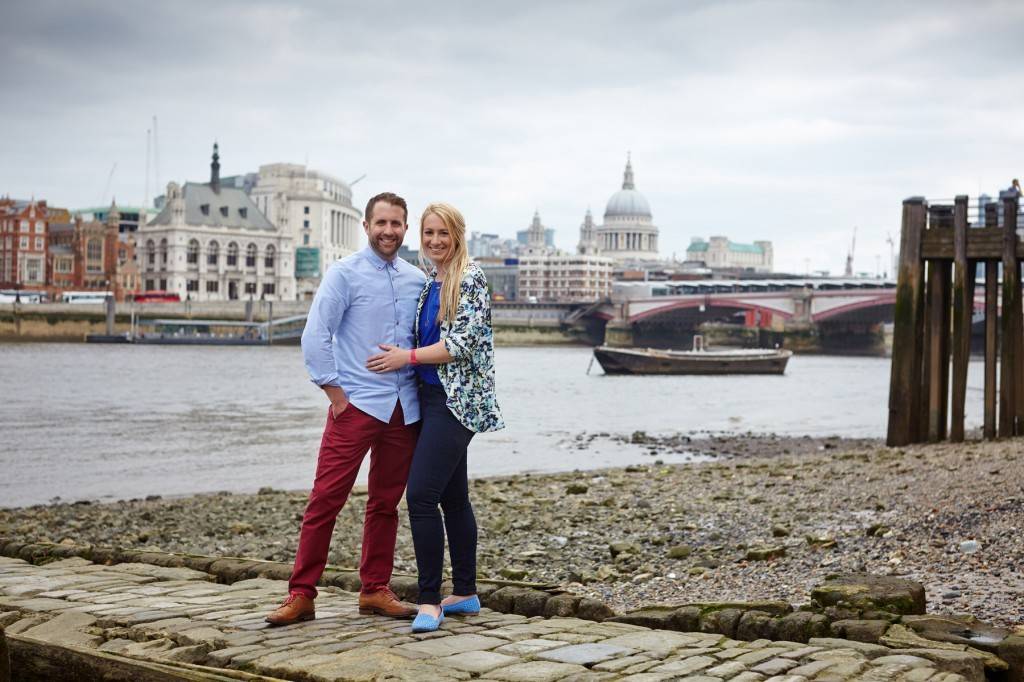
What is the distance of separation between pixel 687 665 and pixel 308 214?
172379 mm

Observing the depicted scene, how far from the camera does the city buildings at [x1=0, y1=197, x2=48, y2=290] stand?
5172 inches

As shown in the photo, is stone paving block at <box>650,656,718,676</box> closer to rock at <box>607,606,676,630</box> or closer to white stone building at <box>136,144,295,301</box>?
rock at <box>607,606,676,630</box>

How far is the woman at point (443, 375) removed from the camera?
5.29 m

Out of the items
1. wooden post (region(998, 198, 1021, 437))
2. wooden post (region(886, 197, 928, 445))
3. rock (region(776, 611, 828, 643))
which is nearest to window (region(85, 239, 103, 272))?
wooden post (region(886, 197, 928, 445))

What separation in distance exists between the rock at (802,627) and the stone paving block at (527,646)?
946mm

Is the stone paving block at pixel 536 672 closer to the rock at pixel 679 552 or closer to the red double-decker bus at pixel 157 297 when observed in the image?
the rock at pixel 679 552

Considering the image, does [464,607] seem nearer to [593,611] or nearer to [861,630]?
[593,611]

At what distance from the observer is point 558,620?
5398 millimetres

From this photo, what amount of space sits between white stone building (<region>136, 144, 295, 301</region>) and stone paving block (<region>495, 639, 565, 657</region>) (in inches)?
5357

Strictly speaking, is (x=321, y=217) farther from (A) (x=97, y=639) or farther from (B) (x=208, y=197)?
(A) (x=97, y=639)

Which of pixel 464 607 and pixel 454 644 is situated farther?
pixel 464 607

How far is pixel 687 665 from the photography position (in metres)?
4.42

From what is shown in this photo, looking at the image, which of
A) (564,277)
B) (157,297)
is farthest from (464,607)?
(564,277)

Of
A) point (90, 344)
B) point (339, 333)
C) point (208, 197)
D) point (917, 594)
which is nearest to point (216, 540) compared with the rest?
point (339, 333)
